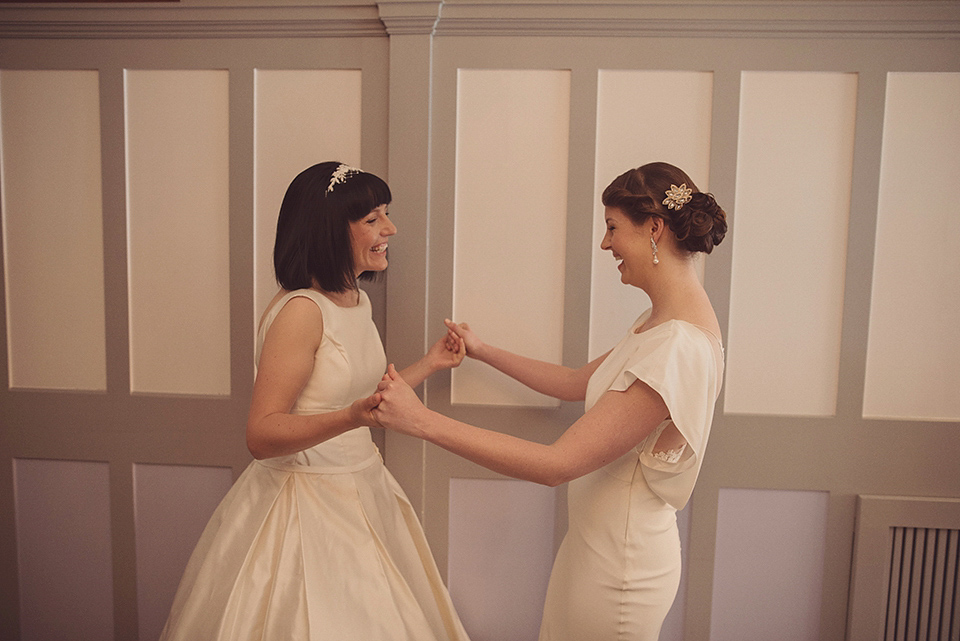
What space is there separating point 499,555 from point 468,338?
30.0 inches

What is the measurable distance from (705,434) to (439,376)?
3.01 ft

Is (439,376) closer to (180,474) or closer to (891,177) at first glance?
(180,474)

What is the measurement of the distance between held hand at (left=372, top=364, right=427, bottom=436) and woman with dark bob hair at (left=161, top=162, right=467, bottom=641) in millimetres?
62

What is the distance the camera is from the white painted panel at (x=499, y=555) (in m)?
1.95

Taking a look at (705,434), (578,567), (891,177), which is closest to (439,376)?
(578,567)

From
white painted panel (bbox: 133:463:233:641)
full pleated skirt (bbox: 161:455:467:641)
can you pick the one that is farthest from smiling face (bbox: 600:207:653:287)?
white painted panel (bbox: 133:463:233:641)

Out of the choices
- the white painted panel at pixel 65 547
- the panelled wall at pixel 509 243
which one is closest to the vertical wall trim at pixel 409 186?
the panelled wall at pixel 509 243

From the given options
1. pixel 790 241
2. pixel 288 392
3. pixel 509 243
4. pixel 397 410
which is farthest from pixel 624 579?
pixel 790 241

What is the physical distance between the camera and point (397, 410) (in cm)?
121

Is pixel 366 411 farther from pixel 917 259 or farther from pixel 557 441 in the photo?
pixel 917 259

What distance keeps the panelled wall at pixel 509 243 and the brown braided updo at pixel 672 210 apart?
1.69ft

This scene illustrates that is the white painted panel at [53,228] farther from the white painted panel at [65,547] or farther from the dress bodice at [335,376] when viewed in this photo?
the dress bodice at [335,376]

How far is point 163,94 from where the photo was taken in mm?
1937

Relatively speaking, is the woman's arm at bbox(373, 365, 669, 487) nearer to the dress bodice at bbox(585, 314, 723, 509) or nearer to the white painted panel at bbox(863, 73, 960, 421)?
the dress bodice at bbox(585, 314, 723, 509)
